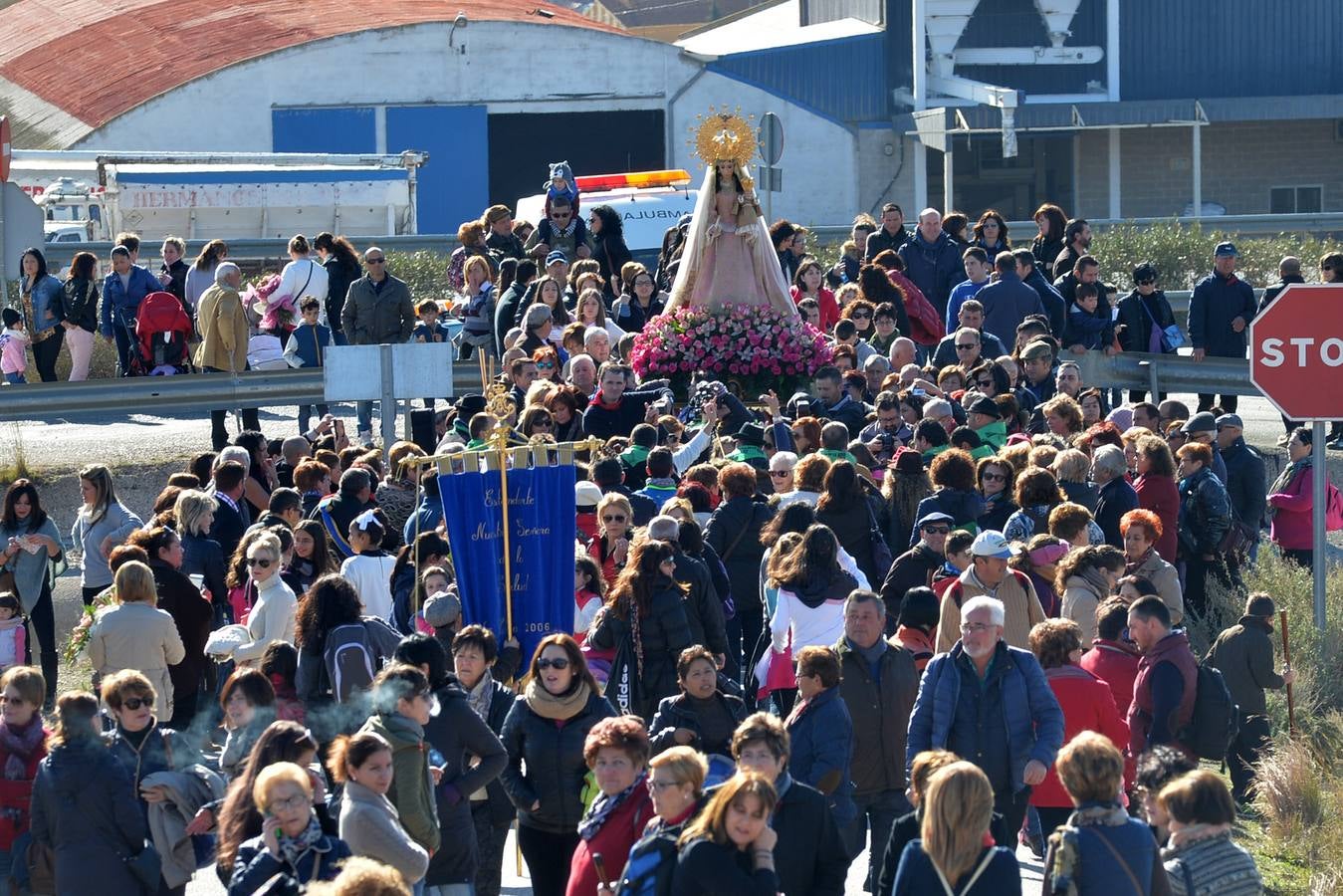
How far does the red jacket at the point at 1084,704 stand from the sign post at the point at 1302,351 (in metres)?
2.55

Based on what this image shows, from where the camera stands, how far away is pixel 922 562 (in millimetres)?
10664

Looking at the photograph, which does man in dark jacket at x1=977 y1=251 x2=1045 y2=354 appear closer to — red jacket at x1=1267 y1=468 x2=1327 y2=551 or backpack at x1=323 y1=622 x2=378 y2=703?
red jacket at x1=1267 y1=468 x2=1327 y2=551

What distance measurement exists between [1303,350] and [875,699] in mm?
3398

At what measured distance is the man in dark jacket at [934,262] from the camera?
18.8 m

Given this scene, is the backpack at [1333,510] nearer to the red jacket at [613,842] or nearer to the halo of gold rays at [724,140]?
the halo of gold rays at [724,140]

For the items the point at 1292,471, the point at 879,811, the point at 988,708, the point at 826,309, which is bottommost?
the point at 879,811

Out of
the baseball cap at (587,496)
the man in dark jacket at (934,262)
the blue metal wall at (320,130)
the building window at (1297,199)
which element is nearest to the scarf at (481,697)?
the baseball cap at (587,496)

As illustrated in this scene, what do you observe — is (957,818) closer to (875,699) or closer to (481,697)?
(875,699)

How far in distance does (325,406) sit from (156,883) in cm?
1142

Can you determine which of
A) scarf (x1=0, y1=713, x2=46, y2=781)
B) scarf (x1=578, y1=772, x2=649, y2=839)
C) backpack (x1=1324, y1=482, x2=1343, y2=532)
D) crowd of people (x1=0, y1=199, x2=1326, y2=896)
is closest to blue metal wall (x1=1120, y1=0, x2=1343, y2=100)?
crowd of people (x1=0, y1=199, x2=1326, y2=896)

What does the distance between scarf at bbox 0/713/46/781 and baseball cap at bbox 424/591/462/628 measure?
1.86 metres

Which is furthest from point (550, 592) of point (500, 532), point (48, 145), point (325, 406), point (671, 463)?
point (48, 145)

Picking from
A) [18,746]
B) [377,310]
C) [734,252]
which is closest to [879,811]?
[18,746]

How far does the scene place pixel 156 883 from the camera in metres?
8.33
